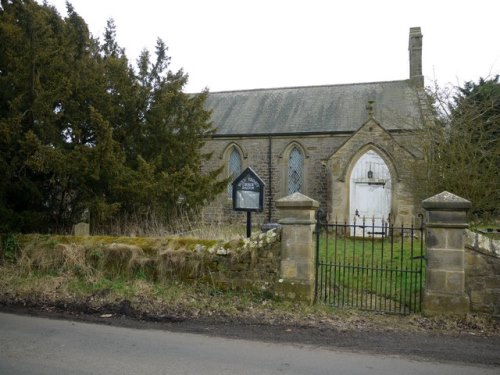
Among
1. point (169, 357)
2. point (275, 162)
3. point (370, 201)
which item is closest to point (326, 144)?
point (275, 162)

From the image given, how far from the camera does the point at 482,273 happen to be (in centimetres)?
646

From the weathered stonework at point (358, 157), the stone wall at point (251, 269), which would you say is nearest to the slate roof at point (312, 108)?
the weathered stonework at point (358, 157)

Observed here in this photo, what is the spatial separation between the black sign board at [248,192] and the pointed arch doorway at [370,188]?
11.1 metres

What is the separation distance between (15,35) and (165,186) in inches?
186

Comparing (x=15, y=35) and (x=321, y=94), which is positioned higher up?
(x=321, y=94)

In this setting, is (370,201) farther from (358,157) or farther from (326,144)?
(326,144)

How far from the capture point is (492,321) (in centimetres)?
624

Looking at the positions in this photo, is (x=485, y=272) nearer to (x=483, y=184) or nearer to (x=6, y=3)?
(x=483, y=184)

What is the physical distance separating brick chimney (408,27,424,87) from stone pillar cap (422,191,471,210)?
59.2ft

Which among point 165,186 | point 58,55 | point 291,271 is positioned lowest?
point 291,271

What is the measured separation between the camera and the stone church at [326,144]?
19141 millimetres

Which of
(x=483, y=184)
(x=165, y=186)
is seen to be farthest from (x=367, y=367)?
(x=483, y=184)

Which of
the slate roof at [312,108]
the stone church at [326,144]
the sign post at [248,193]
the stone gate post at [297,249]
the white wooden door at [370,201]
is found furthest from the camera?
the slate roof at [312,108]

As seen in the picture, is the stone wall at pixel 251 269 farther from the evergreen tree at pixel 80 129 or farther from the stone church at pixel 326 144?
the stone church at pixel 326 144
